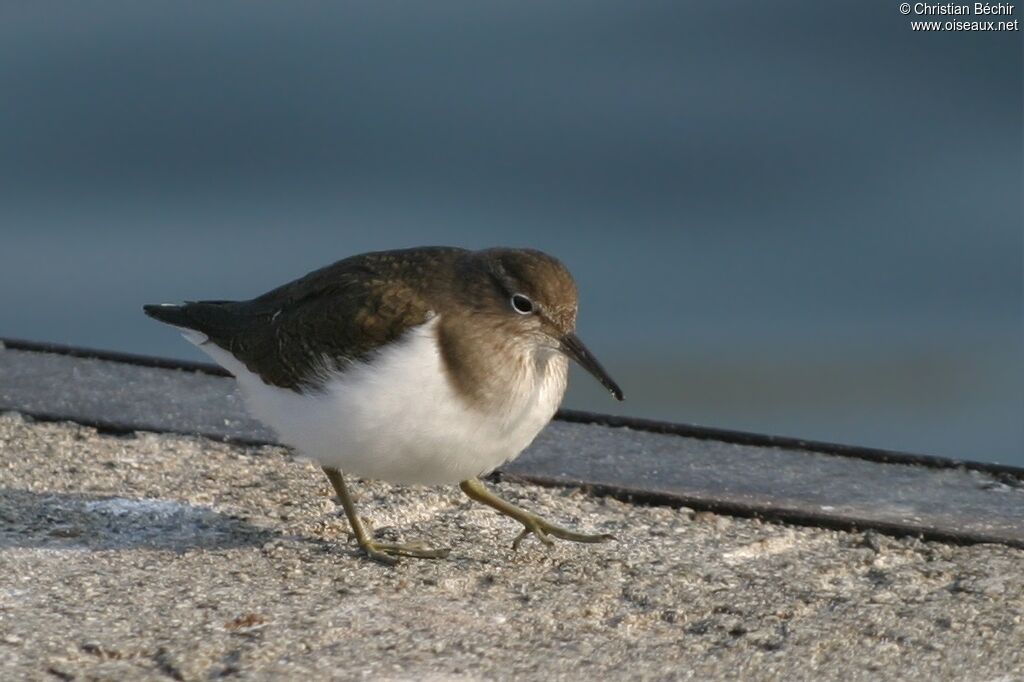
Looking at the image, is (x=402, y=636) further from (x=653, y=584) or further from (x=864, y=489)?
(x=864, y=489)

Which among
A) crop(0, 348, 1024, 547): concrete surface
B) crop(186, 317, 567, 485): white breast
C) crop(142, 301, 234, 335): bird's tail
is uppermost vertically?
crop(142, 301, 234, 335): bird's tail

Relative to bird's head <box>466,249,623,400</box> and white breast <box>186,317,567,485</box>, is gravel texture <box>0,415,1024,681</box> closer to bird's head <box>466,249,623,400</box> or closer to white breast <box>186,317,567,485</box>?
white breast <box>186,317,567,485</box>

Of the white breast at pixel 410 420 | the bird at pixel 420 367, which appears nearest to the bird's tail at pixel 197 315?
the bird at pixel 420 367

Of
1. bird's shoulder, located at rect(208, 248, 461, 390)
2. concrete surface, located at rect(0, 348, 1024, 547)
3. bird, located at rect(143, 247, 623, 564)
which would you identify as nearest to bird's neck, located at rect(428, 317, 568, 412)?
bird, located at rect(143, 247, 623, 564)

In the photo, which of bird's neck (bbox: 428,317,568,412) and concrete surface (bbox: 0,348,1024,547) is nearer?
bird's neck (bbox: 428,317,568,412)

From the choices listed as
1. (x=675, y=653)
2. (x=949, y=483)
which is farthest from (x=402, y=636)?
(x=949, y=483)

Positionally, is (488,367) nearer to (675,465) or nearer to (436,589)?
(436,589)

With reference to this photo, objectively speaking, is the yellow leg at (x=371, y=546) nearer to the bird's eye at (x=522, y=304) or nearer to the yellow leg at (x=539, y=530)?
the yellow leg at (x=539, y=530)
